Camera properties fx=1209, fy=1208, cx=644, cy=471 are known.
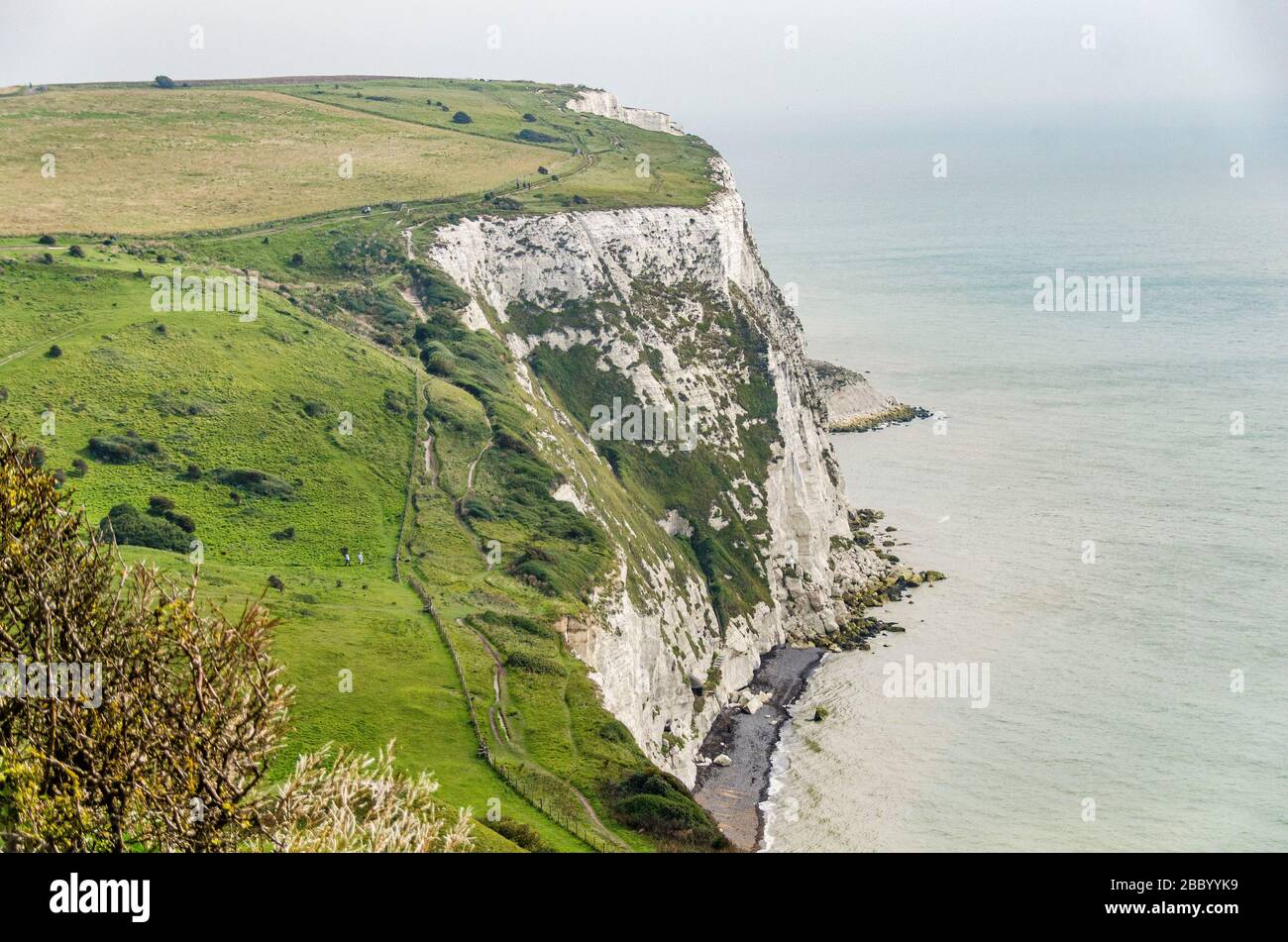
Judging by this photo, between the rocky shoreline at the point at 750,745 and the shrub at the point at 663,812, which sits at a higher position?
→ the shrub at the point at 663,812

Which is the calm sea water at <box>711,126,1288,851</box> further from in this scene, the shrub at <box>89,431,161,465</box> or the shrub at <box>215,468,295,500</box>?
the shrub at <box>89,431,161,465</box>

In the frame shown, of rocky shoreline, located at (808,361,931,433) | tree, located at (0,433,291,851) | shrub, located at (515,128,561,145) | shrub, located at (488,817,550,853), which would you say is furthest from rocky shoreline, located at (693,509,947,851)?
shrub, located at (515,128,561,145)

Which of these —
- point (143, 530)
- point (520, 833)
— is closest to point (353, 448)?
point (143, 530)

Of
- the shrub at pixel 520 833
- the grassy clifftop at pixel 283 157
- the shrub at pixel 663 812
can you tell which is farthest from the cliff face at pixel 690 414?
the shrub at pixel 520 833

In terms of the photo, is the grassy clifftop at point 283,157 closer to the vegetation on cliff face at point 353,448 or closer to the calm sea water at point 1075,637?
the vegetation on cliff face at point 353,448

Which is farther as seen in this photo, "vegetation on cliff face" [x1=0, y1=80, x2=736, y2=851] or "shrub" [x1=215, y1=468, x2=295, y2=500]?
"shrub" [x1=215, y1=468, x2=295, y2=500]
